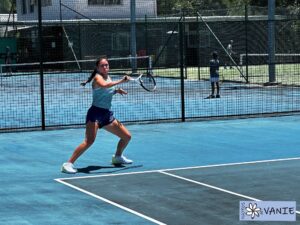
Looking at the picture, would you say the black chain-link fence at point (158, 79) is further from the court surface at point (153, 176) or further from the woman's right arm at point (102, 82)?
the woman's right arm at point (102, 82)

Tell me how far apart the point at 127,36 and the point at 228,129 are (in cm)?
2987

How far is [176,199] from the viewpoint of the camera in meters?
7.87

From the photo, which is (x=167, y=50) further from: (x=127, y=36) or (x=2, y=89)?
(x=2, y=89)

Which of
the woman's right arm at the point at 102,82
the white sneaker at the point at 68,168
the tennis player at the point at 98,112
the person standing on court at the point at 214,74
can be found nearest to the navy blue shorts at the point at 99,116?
the tennis player at the point at 98,112

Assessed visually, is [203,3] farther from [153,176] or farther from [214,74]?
[153,176]

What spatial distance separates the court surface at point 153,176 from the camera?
725 cm

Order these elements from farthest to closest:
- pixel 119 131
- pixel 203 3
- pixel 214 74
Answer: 1. pixel 203 3
2. pixel 214 74
3. pixel 119 131

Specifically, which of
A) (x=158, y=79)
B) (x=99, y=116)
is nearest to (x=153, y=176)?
(x=99, y=116)

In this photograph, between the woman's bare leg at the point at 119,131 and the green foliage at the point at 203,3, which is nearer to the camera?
the woman's bare leg at the point at 119,131

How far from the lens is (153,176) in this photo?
9.41 meters

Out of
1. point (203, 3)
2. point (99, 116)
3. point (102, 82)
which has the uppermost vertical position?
point (203, 3)

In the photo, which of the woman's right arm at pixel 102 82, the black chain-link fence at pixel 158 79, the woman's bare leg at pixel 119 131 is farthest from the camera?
the black chain-link fence at pixel 158 79

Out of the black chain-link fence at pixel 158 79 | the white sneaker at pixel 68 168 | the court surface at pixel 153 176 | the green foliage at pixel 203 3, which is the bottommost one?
the court surface at pixel 153 176

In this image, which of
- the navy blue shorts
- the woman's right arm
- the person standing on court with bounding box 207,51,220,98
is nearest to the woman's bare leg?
the navy blue shorts
